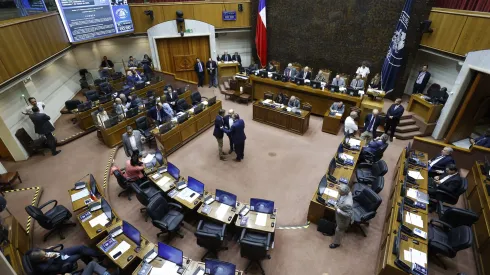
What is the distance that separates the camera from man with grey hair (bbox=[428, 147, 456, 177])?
6632mm

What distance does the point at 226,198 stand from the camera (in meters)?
5.72

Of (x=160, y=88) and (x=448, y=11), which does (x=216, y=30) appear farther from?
(x=448, y=11)

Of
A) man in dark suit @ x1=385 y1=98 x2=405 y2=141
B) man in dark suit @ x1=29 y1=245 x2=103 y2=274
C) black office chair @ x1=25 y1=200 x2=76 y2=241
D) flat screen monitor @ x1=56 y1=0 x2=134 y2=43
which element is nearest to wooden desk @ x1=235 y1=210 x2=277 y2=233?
man in dark suit @ x1=29 y1=245 x2=103 y2=274

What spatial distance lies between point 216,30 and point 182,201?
38.4 ft

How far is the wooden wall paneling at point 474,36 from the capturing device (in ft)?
25.1

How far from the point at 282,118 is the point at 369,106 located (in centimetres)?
343

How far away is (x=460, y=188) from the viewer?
19.2 feet

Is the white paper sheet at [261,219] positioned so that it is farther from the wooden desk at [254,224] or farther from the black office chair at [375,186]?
the black office chair at [375,186]

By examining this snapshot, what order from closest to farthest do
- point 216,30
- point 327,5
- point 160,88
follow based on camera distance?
point 327,5, point 160,88, point 216,30

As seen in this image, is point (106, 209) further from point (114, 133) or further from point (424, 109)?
point (424, 109)

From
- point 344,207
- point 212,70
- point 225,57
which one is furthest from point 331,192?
point 225,57

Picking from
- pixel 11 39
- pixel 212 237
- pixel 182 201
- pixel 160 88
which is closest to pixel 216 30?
pixel 160 88

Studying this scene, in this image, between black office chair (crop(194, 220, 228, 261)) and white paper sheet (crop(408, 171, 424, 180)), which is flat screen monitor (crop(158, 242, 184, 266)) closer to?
black office chair (crop(194, 220, 228, 261))

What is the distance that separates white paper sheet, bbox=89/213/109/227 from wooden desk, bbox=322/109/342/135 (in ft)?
26.3
